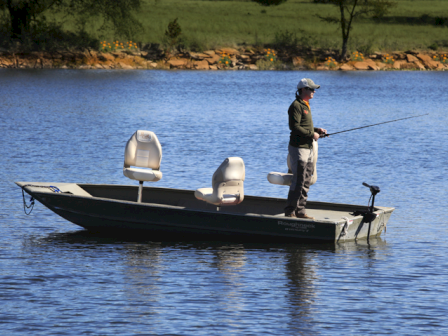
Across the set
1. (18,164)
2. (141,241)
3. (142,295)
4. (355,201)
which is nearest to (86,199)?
(141,241)

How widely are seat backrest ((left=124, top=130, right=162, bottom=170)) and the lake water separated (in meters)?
1.32

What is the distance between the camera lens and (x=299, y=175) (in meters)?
12.0

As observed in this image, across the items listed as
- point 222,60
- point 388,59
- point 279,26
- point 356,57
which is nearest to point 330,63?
point 356,57

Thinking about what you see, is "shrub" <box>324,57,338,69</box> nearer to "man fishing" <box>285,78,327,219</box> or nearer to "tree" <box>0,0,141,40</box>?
"tree" <box>0,0,141,40</box>

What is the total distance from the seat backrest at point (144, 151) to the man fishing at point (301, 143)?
7.91 ft

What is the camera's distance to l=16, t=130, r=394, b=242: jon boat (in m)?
12.1

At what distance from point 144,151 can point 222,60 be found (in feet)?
194

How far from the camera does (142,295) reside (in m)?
9.66

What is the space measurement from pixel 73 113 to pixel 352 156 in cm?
1524

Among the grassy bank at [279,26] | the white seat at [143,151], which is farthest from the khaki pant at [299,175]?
the grassy bank at [279,26]

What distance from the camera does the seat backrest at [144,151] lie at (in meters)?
13.2

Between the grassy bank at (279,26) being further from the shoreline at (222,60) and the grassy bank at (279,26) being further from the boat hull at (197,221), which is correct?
the boat hull at (197,221)

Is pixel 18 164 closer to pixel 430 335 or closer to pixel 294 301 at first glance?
pixel 294 301

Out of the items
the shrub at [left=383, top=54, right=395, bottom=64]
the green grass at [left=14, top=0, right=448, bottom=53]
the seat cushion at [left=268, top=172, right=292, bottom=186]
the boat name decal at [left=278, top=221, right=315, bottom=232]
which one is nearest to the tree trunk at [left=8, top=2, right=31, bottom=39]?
the green grass at [left=14, top=0, right=448, bottom=53]
